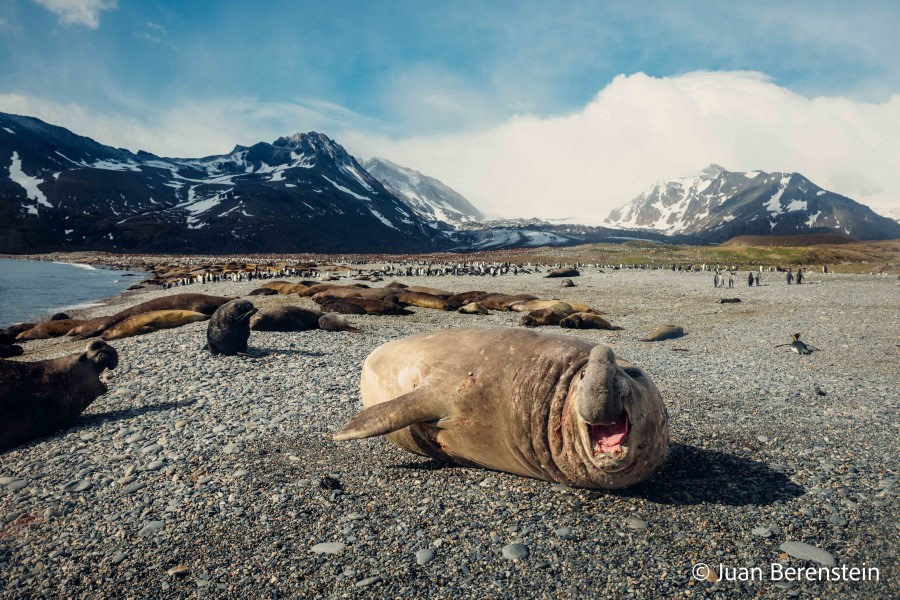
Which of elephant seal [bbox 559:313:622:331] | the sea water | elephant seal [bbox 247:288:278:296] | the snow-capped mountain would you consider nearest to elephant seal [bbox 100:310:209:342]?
elephant seal [bbox 247:288:278:296]

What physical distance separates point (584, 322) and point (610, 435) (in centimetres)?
1275

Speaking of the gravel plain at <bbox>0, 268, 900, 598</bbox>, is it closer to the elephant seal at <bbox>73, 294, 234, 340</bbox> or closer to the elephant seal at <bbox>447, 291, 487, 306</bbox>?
the elephant seal at <bbox>73, 294, 234, 340</bbox>

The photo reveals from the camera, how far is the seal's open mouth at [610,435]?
4.18m

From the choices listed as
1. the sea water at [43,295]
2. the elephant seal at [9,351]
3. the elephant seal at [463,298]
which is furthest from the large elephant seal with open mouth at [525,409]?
the sea water at [43,295]

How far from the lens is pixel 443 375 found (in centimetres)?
542

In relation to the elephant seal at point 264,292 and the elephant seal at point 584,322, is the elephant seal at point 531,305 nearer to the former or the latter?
the elephant seal at point 584,322

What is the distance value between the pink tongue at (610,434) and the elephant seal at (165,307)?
54.3 ft

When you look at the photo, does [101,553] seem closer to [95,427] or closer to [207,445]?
[207,445]

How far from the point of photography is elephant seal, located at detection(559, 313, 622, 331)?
16.5m

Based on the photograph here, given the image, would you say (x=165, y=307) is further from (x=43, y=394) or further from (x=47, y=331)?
(x=43, y=394)

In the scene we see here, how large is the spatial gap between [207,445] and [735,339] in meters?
14.6


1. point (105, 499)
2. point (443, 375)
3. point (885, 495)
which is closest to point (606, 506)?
point (443, 375)

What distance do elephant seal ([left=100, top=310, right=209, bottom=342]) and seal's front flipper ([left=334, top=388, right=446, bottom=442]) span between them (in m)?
12.9

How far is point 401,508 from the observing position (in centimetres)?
472
